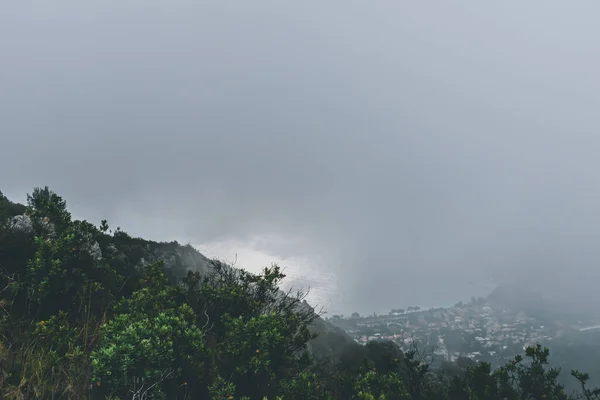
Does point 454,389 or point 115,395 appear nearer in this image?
point 115,395

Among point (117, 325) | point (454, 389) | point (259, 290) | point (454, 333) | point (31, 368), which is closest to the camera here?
point (31, 368)

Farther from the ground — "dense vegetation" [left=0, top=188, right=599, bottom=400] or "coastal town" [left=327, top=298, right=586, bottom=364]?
"dense vegetation" [left=0, top=188, right=599, bottom=400]

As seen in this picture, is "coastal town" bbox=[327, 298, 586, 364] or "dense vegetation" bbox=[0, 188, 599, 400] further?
"coastal town" bbox=[327, 298, 586, 364]

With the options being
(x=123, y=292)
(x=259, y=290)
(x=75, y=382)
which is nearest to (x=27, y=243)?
(x=123, y=292)

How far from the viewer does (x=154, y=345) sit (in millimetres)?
8531

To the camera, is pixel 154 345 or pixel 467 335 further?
pixel 467 335


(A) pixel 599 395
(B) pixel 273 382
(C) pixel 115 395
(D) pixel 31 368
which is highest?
(D) pixel 31 368

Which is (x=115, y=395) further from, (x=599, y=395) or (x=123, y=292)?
(x=599, y=395)

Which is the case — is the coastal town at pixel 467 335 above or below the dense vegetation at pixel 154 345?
below

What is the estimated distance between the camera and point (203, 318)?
44.1ft

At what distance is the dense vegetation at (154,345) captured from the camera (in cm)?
757

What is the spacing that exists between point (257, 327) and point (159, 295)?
5311 mm

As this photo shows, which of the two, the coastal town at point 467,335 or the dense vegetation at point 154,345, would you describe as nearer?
the dense vegetation at point 154,345

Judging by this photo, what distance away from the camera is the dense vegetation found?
7570mm
